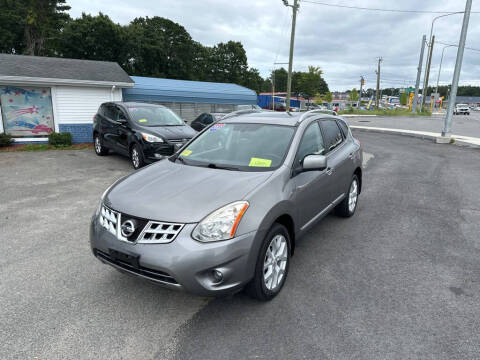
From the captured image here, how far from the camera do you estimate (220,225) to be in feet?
8.52

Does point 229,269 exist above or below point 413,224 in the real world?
above

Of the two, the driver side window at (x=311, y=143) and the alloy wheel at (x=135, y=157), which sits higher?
the driver side window at (x=311, y=143)

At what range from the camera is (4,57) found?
46.9 feet

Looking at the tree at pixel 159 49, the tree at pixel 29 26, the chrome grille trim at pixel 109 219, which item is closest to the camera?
the chrome grille trim at pixel 109 219

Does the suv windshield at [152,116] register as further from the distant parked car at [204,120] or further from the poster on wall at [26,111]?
the poster on wall at [26,111]

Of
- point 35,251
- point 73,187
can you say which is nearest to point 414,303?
point 35,251

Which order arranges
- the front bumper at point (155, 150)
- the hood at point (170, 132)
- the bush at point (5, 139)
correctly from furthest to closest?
1. the bush at point (5, 139)
2. the hood at point (170, 132)
3. the front bumper at point (155, 150)

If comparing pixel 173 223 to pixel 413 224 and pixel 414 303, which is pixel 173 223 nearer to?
pixel 414 303


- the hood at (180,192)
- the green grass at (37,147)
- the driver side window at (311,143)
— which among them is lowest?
the green grass at (37,147)

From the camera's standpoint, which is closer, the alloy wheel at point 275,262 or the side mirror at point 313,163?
the alloy wheel at point 275,262

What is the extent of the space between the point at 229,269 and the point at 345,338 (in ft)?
3.47

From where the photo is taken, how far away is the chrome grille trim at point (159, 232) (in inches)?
101

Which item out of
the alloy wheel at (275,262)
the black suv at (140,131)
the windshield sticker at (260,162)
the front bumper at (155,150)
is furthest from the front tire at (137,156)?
the alloy wheel at (275,262)

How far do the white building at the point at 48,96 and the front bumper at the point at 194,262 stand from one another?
1306cm
